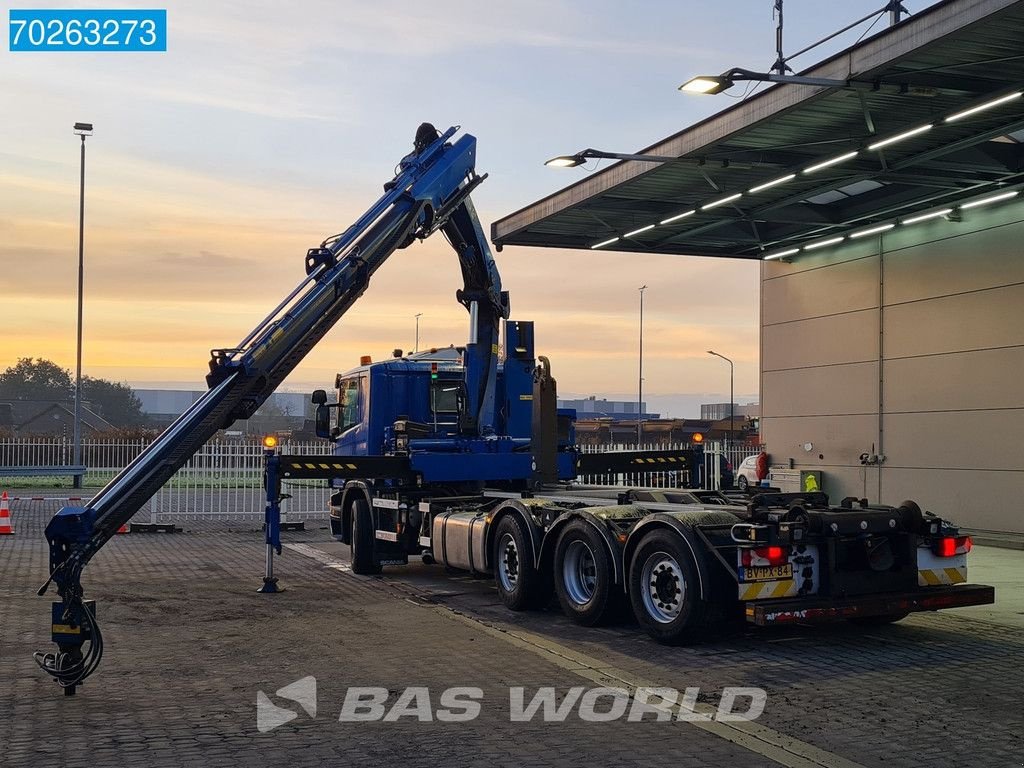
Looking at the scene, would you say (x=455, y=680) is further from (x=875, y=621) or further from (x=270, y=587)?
(x=270, y=587)

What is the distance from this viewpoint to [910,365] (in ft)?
66.0

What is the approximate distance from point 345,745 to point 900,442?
16.1 m

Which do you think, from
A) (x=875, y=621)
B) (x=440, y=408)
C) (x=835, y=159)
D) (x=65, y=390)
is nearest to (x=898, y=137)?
(x=835, y=159)

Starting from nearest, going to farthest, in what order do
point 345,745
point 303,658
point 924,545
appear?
point 345,745
point 303,658
point 924,545

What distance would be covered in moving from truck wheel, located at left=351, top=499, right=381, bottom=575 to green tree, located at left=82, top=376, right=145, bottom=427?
10145 cm

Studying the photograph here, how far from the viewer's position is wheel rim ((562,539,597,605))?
1090 centimetres

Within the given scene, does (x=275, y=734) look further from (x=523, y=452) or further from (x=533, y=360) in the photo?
(x=533, y=360)

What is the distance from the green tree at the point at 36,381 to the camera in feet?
376

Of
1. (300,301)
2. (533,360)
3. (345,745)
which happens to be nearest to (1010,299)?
(533,360)

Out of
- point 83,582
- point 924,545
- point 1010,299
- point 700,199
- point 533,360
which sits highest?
point 700,199

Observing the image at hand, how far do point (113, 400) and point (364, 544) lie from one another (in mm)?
104226

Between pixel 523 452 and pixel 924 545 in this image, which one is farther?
pixel 523 452

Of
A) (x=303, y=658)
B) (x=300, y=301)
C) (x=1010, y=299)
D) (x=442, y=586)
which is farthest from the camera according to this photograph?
(x=1010, y=299)

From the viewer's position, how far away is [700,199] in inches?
752
